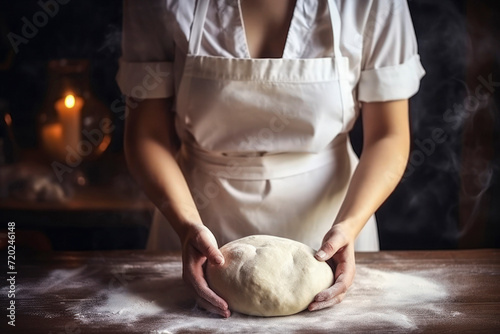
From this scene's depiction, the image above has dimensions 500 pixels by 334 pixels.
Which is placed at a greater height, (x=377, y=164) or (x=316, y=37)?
(x=316, y=37)

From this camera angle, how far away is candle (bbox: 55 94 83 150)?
98.1 inches

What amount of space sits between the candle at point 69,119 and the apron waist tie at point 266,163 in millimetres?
1136

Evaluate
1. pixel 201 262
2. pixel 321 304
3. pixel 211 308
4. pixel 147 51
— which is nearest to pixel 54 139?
pixel 147 51

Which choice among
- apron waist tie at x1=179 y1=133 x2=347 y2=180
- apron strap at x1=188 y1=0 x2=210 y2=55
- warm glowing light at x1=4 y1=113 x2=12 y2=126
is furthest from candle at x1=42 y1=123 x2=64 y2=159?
apron strap at x1=188 y1=0 x2=210 y2=55

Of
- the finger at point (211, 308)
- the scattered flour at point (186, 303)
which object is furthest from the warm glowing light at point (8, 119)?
the finger at point (211, 308)

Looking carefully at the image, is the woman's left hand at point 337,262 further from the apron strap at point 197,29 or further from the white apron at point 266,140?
the apron strap at point 197,29

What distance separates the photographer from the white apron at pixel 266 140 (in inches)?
55.8

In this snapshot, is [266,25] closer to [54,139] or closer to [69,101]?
[69,101]

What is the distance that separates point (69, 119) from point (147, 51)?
1.14 meters

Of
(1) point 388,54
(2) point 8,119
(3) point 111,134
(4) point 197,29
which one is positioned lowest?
(3) point 111,134

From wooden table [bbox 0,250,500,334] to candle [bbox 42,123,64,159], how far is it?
1094 millimetres

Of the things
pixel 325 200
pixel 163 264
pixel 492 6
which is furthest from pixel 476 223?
pixel 163 264

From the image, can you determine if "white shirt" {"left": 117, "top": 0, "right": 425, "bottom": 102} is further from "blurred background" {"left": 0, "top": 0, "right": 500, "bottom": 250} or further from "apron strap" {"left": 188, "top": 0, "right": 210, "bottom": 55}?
"blurred background" {"left": 0, "top": 0, "right": 500, "bottom": 250}

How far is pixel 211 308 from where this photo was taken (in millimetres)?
1176
